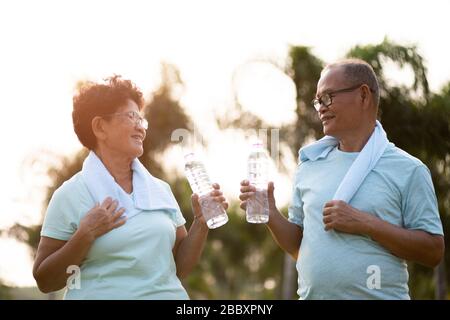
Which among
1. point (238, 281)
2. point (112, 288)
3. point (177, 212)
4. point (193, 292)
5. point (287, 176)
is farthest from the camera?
point (238, 281)

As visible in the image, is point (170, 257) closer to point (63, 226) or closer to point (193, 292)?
point (63, 226)

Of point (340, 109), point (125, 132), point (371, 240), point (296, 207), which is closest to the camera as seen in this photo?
point (371, 240)

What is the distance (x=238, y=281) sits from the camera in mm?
55031

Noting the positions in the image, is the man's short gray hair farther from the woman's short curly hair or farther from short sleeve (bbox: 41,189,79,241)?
short sleeve (bbox: 41,189,79,241)

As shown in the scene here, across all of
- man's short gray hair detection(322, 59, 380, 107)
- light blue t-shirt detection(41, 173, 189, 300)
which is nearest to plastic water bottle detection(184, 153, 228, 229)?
light blue t-shirt detection(41, 173, 189, 300)

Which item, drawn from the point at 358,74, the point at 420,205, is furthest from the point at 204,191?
the point at 420,205

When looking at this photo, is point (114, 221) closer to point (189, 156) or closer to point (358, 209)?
point (189, 156)

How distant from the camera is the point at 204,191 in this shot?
524 centimetres

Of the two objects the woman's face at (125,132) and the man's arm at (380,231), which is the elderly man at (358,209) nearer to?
the man's arm at (380,231)

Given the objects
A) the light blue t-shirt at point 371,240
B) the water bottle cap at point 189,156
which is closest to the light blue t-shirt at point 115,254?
the water bottle cap at point 189,156

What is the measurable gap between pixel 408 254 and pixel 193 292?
26.2 metres

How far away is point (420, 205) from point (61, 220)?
7.20ft

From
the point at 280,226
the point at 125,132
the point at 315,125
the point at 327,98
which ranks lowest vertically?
the point at 315,125

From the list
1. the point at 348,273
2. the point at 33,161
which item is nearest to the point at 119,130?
the point at 348,273
